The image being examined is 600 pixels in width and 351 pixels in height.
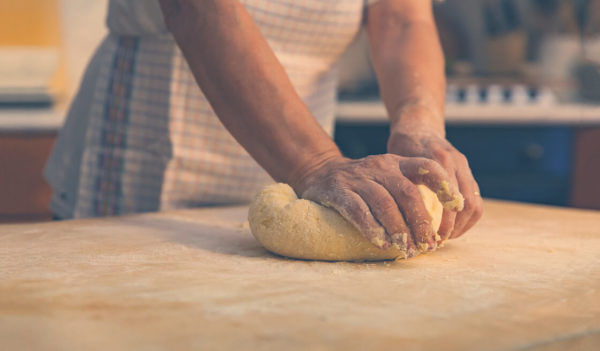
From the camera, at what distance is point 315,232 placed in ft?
2.19

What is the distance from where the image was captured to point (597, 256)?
72 centimetres

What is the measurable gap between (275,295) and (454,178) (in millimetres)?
286

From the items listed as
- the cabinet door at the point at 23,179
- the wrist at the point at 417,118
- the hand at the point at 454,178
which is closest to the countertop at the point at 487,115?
the cabinet door at the point at 23,179

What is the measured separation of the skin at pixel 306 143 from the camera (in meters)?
0.64

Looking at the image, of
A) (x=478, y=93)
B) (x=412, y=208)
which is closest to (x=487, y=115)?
(x=478, y=93)

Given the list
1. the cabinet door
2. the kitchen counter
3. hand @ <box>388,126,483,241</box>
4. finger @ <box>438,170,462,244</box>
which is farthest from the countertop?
finger @ <box>438,170,462,244</box>

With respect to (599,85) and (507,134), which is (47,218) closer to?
(507,134)

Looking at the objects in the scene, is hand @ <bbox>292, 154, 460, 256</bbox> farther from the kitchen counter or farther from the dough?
the kitchen counter

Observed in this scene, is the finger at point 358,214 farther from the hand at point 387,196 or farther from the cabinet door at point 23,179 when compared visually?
the cabinet door at point 23,179

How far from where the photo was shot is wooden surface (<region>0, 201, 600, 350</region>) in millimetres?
427

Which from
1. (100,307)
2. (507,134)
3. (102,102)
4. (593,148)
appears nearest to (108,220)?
(102,102)

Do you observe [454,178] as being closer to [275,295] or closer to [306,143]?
[306,143]

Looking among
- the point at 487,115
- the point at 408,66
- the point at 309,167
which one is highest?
the point at 408,66

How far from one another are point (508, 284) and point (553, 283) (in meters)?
0.05
